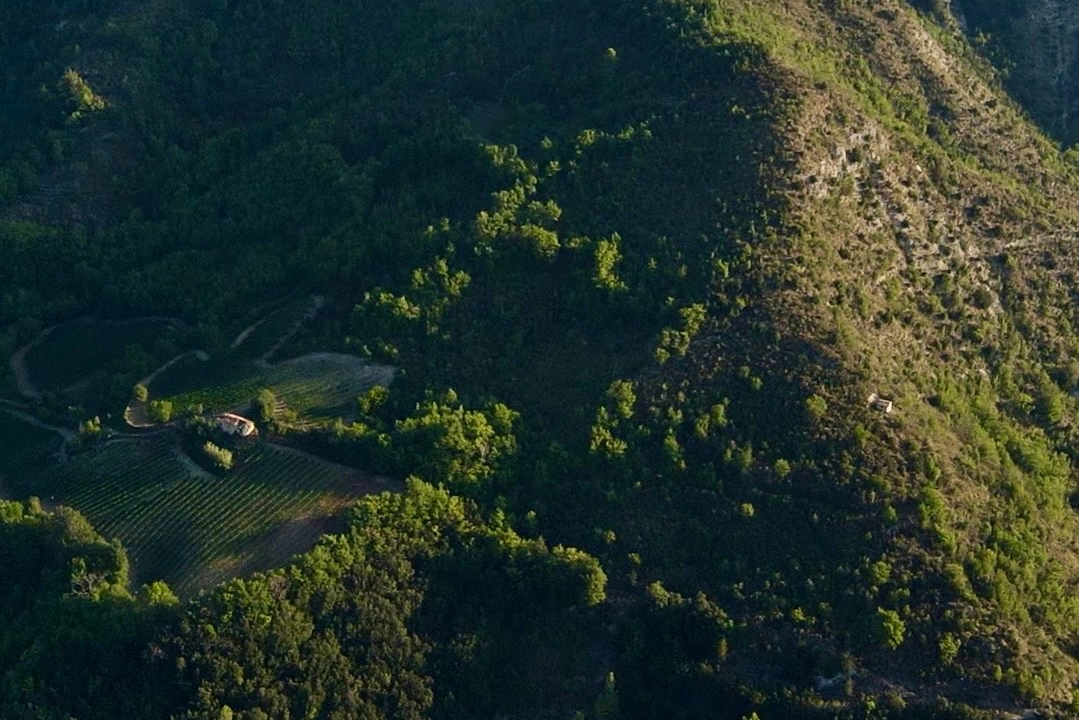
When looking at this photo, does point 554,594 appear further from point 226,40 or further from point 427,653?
point 226,40

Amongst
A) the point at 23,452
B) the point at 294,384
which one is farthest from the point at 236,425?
the point at 23,452

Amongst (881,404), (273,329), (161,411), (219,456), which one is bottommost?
(161,411)

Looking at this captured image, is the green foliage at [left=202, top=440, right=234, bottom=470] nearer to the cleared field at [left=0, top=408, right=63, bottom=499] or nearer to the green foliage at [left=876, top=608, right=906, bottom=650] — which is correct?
the cleared field at [left=0, top=408, right=63, bottom=499]

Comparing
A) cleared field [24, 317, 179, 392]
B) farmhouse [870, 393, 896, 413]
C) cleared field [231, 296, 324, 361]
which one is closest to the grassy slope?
farmhouse [870, 393, 896, 413]

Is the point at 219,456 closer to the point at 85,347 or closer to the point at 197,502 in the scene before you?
the point at 197,502

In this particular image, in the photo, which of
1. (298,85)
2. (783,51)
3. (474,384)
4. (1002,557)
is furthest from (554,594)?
(298,85)

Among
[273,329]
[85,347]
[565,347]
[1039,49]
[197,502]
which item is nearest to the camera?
[197,502]

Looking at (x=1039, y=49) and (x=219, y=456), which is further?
(x=1039, y=49)
